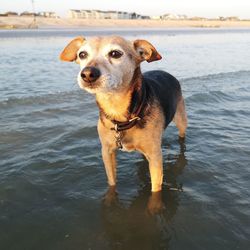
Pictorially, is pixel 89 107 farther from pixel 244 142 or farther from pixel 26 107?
pixel 244 142

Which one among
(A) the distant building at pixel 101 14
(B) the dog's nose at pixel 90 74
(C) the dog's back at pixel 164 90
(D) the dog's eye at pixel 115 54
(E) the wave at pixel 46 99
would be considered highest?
(D) the dog's eye at pixel 115 54

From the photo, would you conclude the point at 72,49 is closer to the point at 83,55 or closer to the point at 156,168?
the point at 83,55

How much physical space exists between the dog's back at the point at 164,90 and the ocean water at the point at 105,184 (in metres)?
1.22

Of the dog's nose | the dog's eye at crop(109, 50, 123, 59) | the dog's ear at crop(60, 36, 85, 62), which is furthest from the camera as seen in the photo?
the dog's ear at crop(60, 36, 85, 62)

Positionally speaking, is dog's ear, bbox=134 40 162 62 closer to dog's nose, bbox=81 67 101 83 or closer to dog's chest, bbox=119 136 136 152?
dog's nose, bbox=81 67 101 83

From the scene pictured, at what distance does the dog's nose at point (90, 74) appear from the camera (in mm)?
3943

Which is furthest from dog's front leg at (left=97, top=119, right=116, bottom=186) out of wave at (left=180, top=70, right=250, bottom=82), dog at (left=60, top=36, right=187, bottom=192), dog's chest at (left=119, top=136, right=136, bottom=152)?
wave at (left=180, top=70, right=250, bottom=82)

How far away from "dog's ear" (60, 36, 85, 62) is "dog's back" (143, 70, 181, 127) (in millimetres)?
1098

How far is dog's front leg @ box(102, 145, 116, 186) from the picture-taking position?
527cm

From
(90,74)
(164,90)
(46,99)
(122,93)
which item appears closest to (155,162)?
(122,93)

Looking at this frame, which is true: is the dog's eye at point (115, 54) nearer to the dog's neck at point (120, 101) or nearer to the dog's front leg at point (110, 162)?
the dog's neck at point (120, 101)

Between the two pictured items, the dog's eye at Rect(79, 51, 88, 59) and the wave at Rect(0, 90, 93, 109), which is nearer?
the dog's eye at Rect(79, 51, 88, 59)

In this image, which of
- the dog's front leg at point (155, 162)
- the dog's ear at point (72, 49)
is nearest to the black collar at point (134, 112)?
the dog's front leg at point (155, 162)

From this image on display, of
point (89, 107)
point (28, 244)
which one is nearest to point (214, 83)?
point (89, 107)
